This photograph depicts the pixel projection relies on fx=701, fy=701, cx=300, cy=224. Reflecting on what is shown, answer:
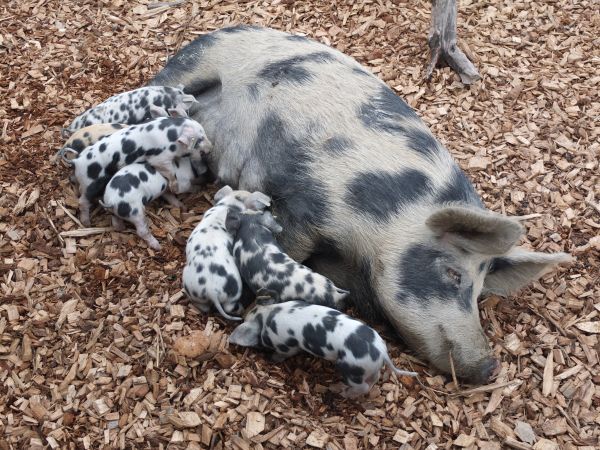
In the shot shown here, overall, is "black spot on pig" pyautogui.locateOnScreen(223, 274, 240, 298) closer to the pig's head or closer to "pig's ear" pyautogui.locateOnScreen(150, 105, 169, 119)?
the pig's head

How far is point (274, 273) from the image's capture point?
3.58m

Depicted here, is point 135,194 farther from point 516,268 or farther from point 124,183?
point 516,268

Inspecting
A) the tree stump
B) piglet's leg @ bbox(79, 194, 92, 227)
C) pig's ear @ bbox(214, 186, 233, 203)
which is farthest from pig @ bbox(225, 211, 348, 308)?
the tree stump

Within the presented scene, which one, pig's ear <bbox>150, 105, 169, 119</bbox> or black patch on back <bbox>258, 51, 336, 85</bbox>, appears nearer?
black patch on back <bbox>258, 51, 336, 85</bbox>

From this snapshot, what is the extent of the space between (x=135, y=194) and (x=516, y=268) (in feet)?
7.13

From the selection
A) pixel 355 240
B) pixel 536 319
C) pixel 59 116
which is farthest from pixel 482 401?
pixel 59 116

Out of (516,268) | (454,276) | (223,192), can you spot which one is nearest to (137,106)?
(223,192)

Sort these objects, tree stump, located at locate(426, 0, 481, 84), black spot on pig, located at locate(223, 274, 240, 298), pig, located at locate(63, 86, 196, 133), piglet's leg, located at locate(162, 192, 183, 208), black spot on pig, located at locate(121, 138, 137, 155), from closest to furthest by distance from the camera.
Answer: black spot on pig, located at locate(223, 274, 240, 298) < black spot on pig, located at locate(121, 138, 137, 155) < piglet's leg, located at locate(162, 192, 183, 208) < pig, located at locate(63, 86, 196, 133) < tree stump, located at locate(426, 0, 481, 84)

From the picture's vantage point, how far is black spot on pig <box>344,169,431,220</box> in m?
A: 3.62

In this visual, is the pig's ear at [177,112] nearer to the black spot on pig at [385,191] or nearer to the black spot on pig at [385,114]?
the black spot on pig at [385,114]

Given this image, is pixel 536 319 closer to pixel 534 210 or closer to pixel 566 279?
pixel 566 279

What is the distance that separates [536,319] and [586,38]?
2.96m

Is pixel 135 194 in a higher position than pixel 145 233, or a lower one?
higher

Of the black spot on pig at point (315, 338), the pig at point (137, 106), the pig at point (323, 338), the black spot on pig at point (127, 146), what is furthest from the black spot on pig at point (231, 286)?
the pig at point (137, 106)
